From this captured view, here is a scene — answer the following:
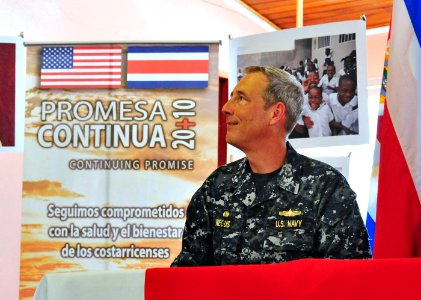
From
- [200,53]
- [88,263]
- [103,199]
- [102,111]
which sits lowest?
[88,263]

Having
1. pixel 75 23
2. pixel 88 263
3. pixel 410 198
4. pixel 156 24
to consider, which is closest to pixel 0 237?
pixel 88 263

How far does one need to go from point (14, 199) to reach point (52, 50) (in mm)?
1152

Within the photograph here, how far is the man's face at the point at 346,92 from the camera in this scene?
3242mm

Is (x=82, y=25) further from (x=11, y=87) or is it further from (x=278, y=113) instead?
(x=278, y=113)

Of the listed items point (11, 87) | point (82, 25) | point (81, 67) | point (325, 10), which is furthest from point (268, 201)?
point (325, 10)

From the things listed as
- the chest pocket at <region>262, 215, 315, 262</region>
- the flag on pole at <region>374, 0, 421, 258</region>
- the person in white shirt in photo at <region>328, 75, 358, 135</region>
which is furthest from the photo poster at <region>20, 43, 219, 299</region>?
the flag on pole at <region>374, 0, 421, 258</region>

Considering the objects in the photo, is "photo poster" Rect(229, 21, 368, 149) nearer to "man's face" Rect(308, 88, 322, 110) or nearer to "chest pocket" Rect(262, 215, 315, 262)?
"man's face" Rect(308, 88, 322, 110)

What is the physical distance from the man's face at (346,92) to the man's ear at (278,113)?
88 centimetres

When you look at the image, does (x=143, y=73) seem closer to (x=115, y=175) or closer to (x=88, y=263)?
(x=115, y=175)

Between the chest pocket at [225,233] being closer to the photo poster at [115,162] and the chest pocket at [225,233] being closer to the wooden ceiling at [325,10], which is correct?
the photo poster at [115,162]

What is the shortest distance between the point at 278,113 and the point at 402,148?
1.60ft

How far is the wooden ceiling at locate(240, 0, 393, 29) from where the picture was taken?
601cm

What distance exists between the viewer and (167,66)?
3.78m

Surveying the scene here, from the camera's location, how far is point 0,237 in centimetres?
450
